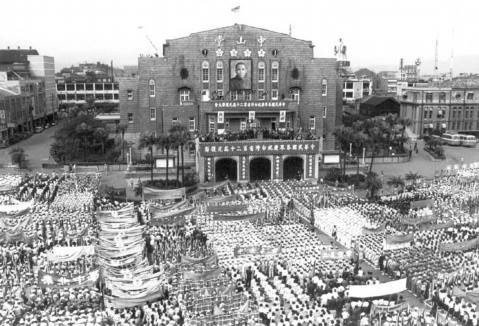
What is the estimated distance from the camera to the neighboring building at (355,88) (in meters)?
104

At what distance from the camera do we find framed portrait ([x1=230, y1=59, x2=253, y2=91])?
2254 inches

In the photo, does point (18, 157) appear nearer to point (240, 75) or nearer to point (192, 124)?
point (192, 124)

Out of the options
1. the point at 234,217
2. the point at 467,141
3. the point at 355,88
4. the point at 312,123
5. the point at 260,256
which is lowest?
the point at 260,256

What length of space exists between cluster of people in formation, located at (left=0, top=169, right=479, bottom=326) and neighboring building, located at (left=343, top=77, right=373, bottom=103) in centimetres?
6501

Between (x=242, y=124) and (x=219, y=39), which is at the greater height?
(x=219, y=39)

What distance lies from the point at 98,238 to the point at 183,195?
9.61 m

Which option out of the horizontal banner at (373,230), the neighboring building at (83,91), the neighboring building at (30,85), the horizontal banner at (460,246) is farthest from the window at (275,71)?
the neighboring building at (83,91)

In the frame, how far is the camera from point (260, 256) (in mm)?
26062

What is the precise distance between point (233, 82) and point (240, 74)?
118cm

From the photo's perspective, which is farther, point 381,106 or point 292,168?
point 381,106

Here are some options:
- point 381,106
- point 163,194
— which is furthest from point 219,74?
point 381,106

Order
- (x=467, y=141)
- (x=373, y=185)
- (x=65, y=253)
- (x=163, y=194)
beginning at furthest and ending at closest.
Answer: (x=467, y=141)
(x=373, y=185)
(x=163, y=194)
(x=65, y=253)

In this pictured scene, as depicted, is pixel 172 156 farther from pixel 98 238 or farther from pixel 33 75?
pixel 33 75

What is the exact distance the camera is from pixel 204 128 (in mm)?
55938
